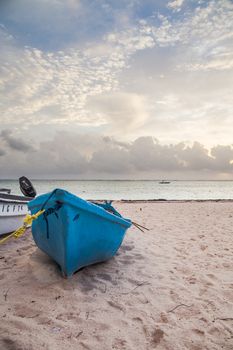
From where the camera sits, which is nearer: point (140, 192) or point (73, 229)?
point (73, 229)

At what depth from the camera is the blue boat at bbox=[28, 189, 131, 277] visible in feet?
10.8

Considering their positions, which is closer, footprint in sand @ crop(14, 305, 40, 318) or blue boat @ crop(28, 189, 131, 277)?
footprint in sand @ crop(14, 305, 40, 318)

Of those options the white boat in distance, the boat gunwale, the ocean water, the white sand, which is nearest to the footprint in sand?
the white sand

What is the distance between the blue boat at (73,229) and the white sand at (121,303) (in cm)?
34

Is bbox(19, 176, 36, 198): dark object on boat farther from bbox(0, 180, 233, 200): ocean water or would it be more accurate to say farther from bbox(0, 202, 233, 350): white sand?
bbox(0, 180, 233, 200): ocean water

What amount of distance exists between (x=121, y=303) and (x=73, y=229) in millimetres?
1171

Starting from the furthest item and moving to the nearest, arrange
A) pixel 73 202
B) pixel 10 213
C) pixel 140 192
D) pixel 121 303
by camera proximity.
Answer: pixel 140 192
pixel 10 213
pixel 73 202
pixel 121 303

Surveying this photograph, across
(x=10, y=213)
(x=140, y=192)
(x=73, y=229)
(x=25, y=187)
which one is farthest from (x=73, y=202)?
(x=140, y=192)

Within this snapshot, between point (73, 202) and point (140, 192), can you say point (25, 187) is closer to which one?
point (73, 202)

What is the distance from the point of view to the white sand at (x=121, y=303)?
94.8 inches

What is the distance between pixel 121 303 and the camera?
3129mm

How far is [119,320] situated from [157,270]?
1720 mm

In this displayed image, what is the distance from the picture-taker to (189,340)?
8.07 ft

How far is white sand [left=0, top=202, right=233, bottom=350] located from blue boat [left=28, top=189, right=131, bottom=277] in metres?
0.34
